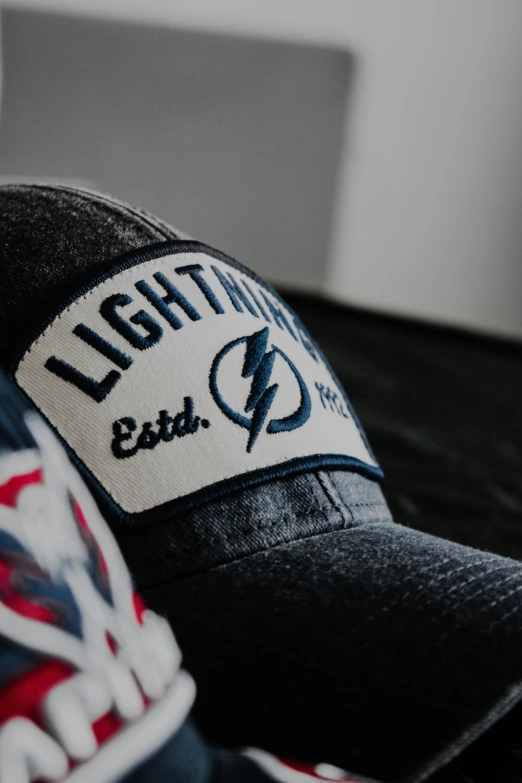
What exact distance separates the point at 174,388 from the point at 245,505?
7 cm

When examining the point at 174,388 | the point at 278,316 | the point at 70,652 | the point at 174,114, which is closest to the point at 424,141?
the point at 174,114

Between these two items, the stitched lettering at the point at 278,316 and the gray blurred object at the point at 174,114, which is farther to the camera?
the gray blurred object at the point at 174,114

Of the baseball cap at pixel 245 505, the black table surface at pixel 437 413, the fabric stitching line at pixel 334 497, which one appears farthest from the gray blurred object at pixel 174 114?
the fabric stitching line at pixel 334 497

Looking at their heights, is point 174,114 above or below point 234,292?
below

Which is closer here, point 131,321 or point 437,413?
point 131,321

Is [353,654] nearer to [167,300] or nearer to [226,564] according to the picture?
[226,564]

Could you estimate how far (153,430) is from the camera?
0.45 metres

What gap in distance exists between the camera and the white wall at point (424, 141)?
267 centimetres

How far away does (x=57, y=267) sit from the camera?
0.49m

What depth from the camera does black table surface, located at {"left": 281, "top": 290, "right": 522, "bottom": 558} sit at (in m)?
1.31

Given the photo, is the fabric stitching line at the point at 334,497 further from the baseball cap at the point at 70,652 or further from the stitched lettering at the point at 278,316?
the baseball cap at the point at 70,652

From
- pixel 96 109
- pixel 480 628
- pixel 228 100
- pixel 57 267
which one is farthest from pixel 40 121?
pixel 480 628

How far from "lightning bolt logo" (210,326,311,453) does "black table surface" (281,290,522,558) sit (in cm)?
33

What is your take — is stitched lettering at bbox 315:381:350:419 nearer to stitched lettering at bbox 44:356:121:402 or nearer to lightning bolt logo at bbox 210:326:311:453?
lightning bolt logo at bbox 210:326:311:453
